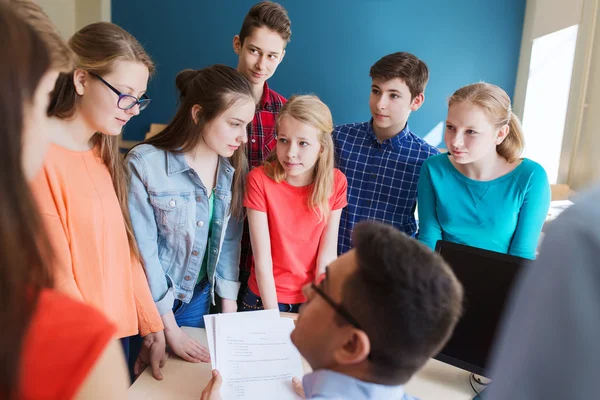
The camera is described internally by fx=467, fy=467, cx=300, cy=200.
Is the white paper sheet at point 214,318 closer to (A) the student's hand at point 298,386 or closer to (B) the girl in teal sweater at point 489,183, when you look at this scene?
(A) the student's hand at point 298,386

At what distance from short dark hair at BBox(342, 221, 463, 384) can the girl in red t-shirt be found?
3.32 feet

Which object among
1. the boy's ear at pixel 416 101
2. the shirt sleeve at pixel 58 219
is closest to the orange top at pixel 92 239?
the shirt sleeve at pixel 58 219

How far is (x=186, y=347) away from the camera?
4.96 ft

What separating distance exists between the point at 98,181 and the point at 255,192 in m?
0.60

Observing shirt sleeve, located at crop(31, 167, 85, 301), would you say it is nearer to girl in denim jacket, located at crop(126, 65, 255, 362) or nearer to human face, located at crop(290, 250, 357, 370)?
girl in denim jacket, located at crop(126, 65, 255, 362)

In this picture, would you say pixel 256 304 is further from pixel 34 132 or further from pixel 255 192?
pixel 34 132

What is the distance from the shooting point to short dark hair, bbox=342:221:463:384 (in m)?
0.79

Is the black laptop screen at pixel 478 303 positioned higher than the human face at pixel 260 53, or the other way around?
the human face at pixel 260 53

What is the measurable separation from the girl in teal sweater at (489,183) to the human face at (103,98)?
113 centimetres

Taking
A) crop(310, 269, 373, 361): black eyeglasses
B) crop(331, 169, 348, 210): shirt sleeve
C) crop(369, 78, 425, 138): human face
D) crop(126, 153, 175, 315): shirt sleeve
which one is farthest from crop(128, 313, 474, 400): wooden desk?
crop(369, 78, 425, 138): human face

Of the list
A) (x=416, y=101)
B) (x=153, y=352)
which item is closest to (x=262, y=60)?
(x=416, y=101)

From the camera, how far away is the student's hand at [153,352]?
1.44 metres

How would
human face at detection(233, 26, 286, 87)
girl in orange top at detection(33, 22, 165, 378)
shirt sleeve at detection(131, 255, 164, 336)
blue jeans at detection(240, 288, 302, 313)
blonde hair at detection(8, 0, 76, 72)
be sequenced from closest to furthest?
blonde hair at detection(8, 0, 76, 72)
girl in orange top at detection(33, 22, 165, 378)
shirt sleeve at detection(131, 255, 164, 336)
blue jeans at detection(240, 288, 302, 313)
human face at detection(233, 26, 286, 87)

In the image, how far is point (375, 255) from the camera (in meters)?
0.81
